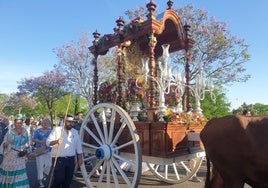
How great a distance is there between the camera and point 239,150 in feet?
11.8

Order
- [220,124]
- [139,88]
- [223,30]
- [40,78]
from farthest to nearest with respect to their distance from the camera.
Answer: [40,78] < [223,30] < [139,88] < [220,124]

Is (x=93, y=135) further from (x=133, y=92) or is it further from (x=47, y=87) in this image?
(x=47, y=87)

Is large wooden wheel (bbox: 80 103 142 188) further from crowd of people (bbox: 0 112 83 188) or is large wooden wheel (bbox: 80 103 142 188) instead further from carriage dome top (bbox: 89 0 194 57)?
carriage dome top (bbox: 89 0 194 57)

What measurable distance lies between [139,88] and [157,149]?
53.4 inches

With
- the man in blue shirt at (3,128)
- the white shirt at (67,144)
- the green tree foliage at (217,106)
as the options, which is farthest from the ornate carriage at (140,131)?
the green tree foliage at (217,106)

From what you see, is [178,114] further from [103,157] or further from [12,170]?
[12,170]

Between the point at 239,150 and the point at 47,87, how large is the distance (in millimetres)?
26997

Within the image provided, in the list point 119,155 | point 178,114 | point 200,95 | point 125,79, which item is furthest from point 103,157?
point 200,95

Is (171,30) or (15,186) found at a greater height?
(171,30)

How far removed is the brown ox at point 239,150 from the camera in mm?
3469

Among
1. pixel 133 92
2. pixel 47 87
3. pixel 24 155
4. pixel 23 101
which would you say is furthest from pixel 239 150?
pixel 23 101

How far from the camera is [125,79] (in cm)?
630

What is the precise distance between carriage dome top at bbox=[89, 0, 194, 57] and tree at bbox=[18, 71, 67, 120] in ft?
63.3

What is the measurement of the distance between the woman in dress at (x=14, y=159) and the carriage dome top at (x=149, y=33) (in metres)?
2.46
